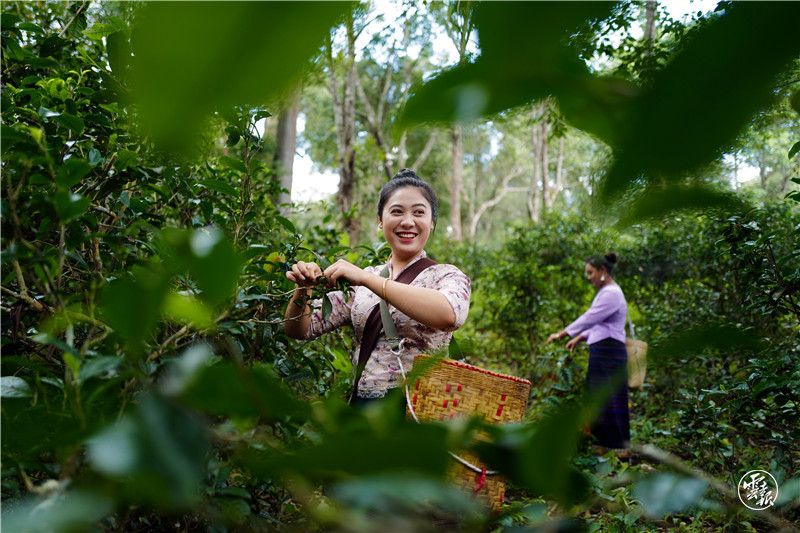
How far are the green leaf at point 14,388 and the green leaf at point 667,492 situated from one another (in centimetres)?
61

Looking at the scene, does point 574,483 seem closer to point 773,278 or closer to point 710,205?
point 710,205

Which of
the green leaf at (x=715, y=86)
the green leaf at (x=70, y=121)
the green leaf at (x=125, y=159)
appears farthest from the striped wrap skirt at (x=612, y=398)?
the green leaf at (x=715, y=86)

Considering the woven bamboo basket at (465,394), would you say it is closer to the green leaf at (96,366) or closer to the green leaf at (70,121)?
the green leaf at (70,121)

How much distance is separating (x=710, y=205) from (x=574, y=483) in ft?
0.66

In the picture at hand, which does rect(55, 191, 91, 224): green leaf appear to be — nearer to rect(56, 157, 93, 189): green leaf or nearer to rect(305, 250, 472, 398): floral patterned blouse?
rect(56, 157, 93, 189): green leaf

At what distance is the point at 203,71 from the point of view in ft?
0.66

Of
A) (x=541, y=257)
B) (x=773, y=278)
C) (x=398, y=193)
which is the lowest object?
(x=773, y=278)

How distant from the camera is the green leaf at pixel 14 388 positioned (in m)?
0.59

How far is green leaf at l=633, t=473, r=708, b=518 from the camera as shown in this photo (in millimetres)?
347

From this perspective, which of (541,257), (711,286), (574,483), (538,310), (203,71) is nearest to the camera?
(203,71)

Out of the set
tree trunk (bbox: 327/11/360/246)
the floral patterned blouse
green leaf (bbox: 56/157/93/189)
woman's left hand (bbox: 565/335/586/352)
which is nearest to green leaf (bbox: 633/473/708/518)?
green leaf (bbox: 56/157/93/189)

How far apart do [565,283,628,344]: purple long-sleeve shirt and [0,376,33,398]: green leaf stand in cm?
→ 466

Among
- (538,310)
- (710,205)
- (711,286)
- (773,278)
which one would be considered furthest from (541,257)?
(710,205)

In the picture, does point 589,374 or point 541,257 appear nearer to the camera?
point 589,374
